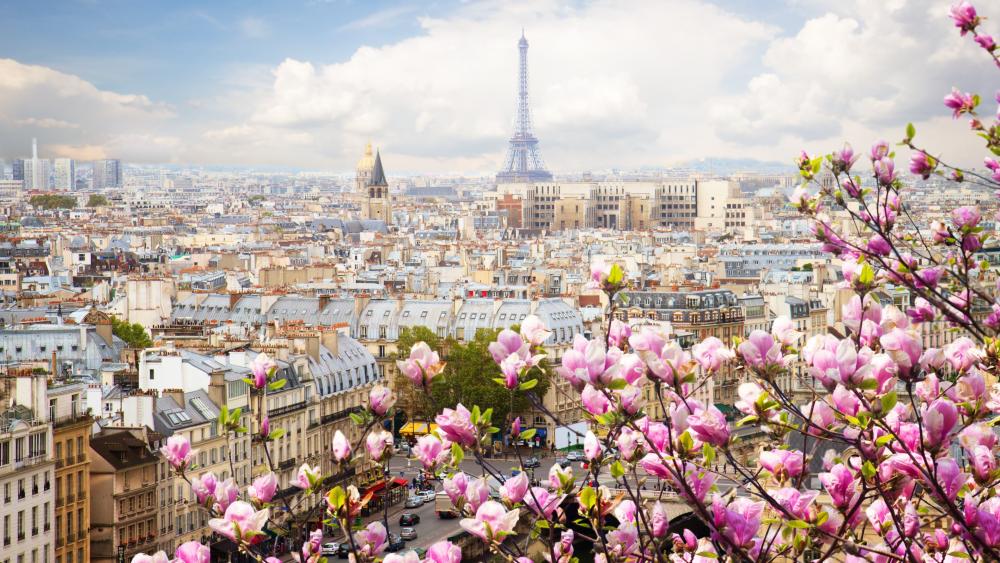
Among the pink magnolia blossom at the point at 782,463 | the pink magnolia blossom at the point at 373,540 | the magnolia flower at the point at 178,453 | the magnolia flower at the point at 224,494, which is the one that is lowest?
the pink magnolia blossom at the point at 373,540

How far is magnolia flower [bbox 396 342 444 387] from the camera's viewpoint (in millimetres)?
5832

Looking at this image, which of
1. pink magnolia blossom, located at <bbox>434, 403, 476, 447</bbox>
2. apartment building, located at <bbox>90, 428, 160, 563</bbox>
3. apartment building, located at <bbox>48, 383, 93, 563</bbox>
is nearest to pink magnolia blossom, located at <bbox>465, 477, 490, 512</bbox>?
pink magnolia blossom, located at <bbox>434, 403, 476, 447</bbox>

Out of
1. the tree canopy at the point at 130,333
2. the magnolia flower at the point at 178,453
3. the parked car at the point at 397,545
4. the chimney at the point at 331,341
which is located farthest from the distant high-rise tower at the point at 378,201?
the magnolia flower at the point at 178,453

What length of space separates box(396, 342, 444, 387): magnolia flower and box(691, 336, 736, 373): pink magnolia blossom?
0.98 meters

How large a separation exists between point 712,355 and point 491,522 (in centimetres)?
120

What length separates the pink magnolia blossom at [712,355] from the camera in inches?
242

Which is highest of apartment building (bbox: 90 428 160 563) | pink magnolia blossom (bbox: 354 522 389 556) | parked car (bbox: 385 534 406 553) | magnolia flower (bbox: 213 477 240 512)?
magnolia flower (bbox: 213 477 240 512)

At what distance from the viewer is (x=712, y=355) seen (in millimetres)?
6188

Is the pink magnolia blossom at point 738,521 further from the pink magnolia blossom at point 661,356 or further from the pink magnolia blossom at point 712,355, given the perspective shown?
the pink magnolia blossom at point 712,355

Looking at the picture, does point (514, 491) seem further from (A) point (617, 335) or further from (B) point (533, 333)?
(A) point (617, 335)

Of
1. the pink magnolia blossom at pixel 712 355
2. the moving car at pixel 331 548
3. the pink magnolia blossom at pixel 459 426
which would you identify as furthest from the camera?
the moving car at pixel 331 548

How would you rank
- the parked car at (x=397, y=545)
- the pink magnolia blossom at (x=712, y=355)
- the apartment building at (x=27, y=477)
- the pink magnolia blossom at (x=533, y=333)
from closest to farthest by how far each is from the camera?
the pink magnolia blossom at (x=533, y=333), the pink magnolia blossom at (x=712, y=355), the apartment building at (x=27, y=477), the parked car at (x=397, y=545)

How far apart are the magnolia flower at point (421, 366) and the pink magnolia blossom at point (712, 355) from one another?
984mm

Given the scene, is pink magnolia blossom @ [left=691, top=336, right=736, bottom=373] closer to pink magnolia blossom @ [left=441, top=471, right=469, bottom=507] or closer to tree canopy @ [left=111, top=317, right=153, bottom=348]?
pink magnolia blossom @ [left=441, top=471, right=469, bottom=507]
